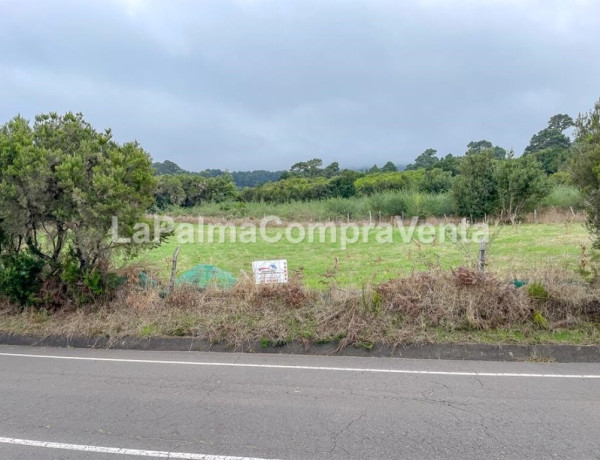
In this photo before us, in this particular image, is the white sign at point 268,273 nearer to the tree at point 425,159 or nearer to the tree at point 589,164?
the tree at point 589,164

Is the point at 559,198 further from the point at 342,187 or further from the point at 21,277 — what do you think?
the point at 21,277

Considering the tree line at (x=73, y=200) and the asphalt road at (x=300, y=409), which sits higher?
the tree line at (x=73, y=200)

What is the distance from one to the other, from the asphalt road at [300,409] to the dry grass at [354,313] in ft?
2.20

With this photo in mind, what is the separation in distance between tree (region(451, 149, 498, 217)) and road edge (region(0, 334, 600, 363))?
109ft

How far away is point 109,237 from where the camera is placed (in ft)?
29.1

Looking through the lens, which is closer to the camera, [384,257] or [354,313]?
[354,313]

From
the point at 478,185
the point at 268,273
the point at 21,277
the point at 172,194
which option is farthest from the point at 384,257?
the point at 172,194

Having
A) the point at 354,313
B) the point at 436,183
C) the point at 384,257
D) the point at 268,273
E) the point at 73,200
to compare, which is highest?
the point at 436,183

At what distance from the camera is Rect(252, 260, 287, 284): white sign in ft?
28.4

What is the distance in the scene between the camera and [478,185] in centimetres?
3784

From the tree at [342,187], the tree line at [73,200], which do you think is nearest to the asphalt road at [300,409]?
the tree line at [73,200]

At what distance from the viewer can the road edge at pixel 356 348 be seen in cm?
657

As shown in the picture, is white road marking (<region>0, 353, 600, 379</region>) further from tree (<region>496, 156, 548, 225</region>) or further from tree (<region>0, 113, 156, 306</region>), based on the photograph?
tree (<region>496, 156, 548, 225</region>)

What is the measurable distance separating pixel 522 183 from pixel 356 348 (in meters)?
32.1
